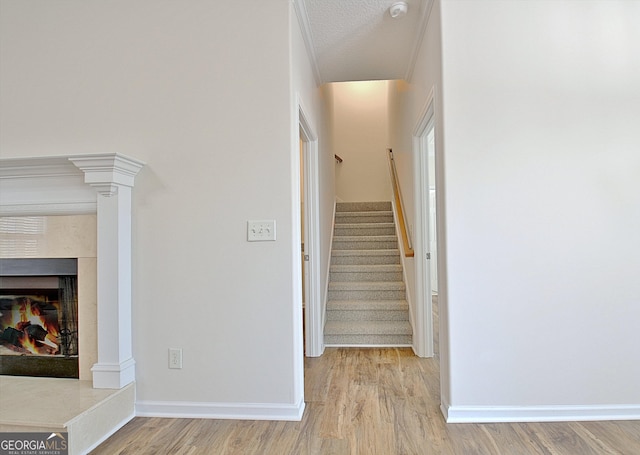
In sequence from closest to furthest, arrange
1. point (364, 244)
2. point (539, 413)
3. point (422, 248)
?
1. point (539, 413)
2. point (422, 248)
3. point (364, 244)

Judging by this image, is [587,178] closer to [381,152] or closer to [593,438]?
[593,438]

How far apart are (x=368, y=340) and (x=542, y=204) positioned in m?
2.11

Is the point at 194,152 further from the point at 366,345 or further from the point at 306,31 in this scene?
the point at 366,345

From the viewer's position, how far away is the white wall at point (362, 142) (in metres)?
6.05

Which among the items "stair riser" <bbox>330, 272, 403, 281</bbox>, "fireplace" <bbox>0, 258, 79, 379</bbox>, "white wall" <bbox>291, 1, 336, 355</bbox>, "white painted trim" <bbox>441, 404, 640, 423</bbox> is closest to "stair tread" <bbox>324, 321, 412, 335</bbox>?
"white wall" <bbox>291, 1, 336, 355</bbox>

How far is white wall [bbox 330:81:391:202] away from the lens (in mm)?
6047

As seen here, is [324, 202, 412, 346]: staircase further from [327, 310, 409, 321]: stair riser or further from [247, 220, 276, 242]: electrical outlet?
[247, 220, 276, 242]: electrical outlet

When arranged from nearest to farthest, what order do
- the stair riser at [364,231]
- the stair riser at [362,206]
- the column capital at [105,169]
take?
1. the column capital at [105,169]
2. the stair riser at [364,231]
3. the stair riser at [362,206]

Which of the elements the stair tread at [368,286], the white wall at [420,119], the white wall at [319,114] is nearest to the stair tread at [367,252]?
the white wall at [319,114]

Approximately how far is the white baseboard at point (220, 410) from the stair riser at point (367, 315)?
166 cm

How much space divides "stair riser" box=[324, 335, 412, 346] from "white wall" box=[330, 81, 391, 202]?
2756 mm

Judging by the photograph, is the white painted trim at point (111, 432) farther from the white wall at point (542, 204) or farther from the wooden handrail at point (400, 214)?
the wooden handrail at point (400, 214)

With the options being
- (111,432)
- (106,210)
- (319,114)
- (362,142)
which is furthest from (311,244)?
(362,142)

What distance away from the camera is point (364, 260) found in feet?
14.9
